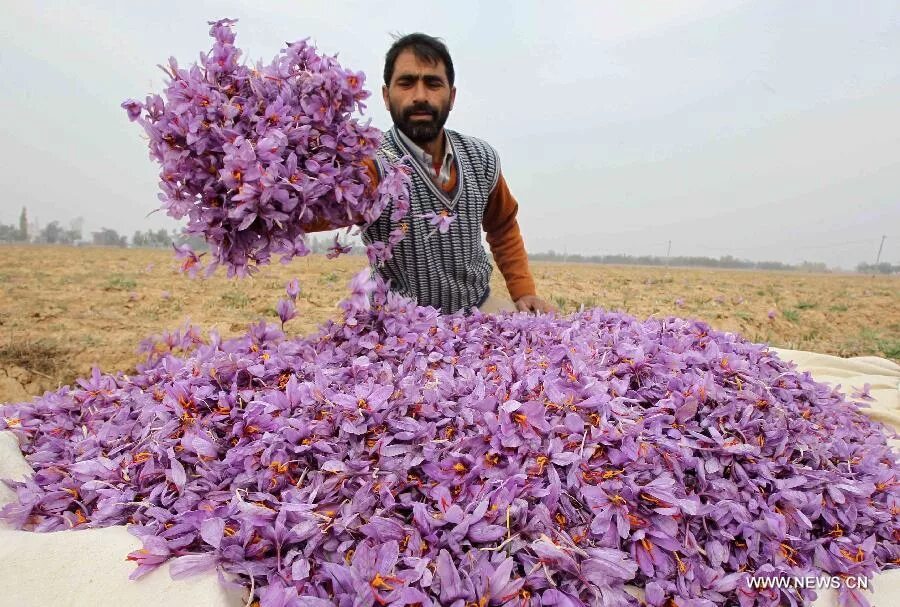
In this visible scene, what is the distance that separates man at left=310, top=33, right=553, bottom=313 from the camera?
2760mm

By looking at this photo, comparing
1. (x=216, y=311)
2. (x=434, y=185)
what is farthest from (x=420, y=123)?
(x=216, y=311)

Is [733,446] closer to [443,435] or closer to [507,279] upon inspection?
[443,435]

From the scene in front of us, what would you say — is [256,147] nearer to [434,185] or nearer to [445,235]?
[434,185]

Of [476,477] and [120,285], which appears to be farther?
[120,285]

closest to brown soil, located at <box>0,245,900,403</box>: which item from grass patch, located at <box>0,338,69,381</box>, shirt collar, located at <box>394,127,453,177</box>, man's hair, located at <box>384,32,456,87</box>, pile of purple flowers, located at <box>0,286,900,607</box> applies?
grass patch, located at <box>0,338,69,381</box>

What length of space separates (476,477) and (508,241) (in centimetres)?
225

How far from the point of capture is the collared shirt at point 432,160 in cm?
282

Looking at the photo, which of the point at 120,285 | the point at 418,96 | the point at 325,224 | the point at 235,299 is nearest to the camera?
the point at 325,224

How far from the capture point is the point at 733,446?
1.65 m

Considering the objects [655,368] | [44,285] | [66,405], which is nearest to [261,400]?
[66,405]

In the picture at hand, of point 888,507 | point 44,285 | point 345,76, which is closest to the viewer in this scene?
point 888,507

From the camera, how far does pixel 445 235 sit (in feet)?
9.54

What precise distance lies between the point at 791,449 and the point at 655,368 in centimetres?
51

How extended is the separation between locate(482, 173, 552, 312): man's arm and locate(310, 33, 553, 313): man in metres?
0.13
